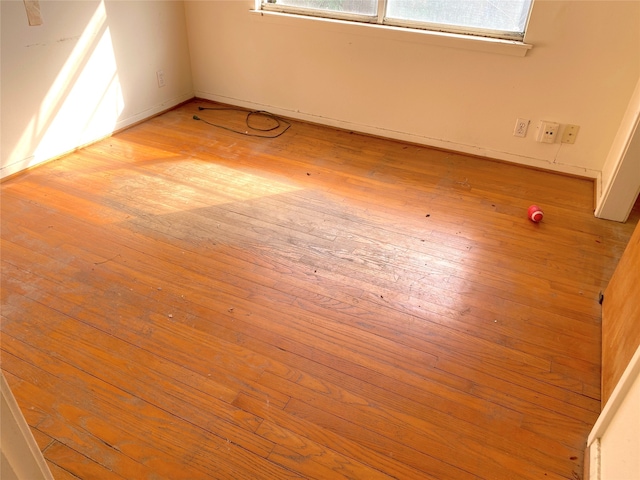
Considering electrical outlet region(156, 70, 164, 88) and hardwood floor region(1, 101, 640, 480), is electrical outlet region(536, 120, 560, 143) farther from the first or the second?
electrical outlet region(156, 70, 164, 88)

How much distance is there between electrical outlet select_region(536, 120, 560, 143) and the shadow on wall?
2695 mm

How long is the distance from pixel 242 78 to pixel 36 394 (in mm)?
2694

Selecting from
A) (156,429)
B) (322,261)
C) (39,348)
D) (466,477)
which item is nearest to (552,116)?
(322,261)

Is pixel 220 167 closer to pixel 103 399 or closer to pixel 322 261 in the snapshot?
pixel 322 261

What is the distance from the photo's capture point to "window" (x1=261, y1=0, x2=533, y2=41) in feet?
8.78

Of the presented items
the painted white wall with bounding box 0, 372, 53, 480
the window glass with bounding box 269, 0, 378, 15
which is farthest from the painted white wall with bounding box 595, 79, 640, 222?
the painted white wall with bounding box 0, 372, 53, 480

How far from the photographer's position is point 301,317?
1859 millimetres

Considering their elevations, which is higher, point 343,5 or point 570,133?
point 343,5

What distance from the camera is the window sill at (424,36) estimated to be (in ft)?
8.80

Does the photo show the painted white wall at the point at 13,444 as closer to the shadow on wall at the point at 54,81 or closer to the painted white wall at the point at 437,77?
the shadow on wall at the point at 54,81

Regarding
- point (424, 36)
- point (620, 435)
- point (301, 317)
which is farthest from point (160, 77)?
point (620, 435)

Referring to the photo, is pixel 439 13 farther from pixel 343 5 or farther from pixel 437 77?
pixel 343 5

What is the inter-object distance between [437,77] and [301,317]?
6.16 ft

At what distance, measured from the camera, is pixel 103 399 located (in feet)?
4.98
